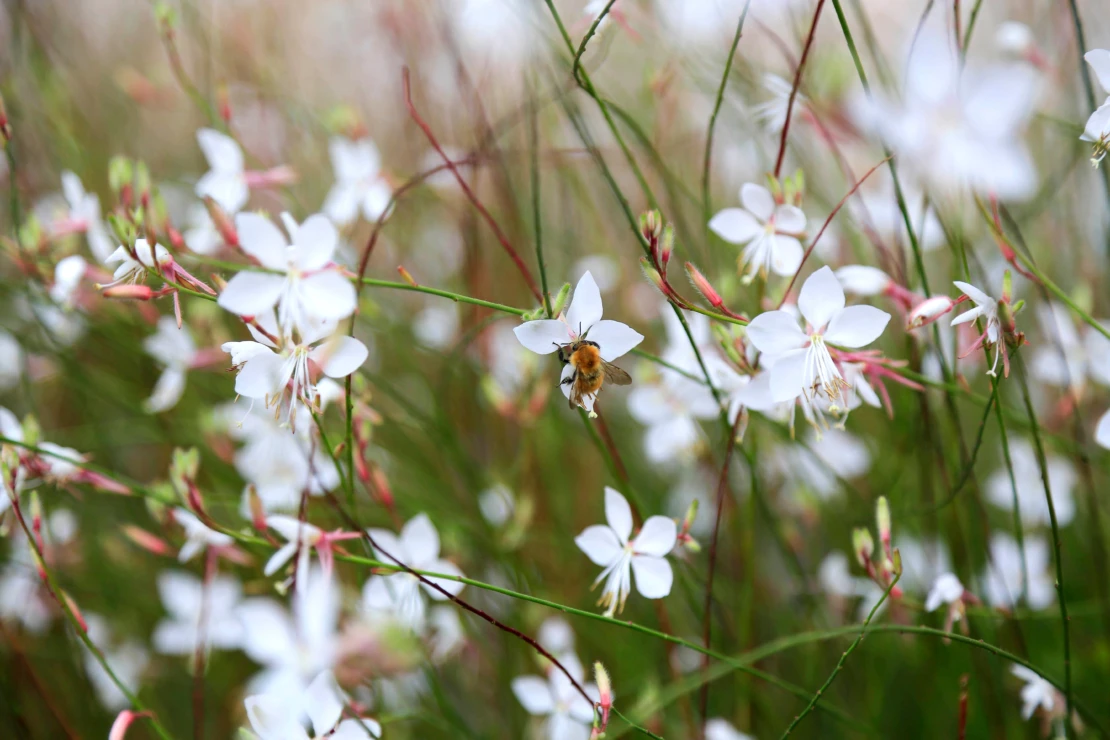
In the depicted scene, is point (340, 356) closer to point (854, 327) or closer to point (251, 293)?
point (251, 293)

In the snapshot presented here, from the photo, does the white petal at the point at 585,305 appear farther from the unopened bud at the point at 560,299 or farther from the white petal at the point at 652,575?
the white petal at the point at 652,575

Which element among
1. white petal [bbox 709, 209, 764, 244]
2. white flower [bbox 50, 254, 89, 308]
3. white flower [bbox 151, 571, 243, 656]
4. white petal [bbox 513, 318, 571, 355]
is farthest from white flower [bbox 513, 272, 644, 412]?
white flower [bbox 151, 571, 243, 656]

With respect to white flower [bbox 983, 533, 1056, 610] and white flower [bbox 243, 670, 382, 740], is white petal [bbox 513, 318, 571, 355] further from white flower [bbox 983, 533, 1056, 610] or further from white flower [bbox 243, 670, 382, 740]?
white flower [bbox 983, 533, 1056, 610]

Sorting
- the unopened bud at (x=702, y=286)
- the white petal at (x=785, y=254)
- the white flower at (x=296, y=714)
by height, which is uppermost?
the white petal at (x=785, y=254)

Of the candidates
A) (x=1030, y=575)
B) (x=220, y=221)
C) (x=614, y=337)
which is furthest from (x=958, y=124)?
(x=1030, y=575)

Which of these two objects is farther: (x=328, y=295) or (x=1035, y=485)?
(x=1035, y=485)

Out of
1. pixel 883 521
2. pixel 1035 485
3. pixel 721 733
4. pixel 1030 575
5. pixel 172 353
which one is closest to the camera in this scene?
pixel 883 521

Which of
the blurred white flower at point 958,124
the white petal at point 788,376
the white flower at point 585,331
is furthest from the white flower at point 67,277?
the blurred white flower at point 958,124

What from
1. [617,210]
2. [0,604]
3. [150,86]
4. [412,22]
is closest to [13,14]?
[150,86]
